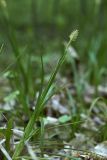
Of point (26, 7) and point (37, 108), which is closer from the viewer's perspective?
point (37, 108)

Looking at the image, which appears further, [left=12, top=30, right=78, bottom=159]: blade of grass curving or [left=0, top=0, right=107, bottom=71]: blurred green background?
[left=0, top=0, right=107, bottom=71]: blurred green background

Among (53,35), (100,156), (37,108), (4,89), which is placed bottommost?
(53,35)

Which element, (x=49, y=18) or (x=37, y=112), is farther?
(x=49, y=18)

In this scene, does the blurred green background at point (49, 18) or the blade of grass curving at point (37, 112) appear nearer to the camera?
the blade of grass curving at point (37, 112)

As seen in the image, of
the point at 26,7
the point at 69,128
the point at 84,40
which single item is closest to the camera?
the point at 69,128

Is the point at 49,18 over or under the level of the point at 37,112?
under

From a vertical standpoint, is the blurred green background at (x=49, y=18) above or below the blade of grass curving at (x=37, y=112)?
below

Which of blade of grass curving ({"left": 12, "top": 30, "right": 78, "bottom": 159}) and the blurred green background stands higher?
blade of grass curving ({"left": 12, "top": 30, "right": 78, "bottom": 159})

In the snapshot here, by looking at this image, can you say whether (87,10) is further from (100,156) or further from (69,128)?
(100,156)

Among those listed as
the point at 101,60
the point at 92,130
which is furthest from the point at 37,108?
the point at 101,60

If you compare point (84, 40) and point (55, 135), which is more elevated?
point (55, 135)

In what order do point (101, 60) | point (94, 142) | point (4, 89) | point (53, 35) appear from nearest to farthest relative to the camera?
point (94, 142) → point (4, 89) → point (101, 60) → point (53, 35)
